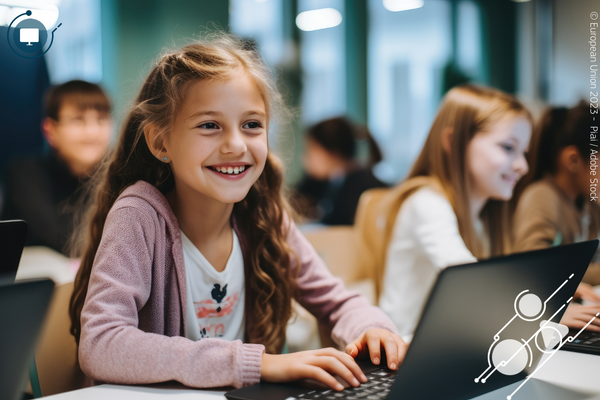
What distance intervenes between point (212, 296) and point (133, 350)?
1.09 ft

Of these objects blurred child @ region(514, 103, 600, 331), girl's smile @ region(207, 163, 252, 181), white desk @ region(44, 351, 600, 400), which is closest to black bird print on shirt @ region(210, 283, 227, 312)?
girl's smile @ region(207, 163, 252, 181)

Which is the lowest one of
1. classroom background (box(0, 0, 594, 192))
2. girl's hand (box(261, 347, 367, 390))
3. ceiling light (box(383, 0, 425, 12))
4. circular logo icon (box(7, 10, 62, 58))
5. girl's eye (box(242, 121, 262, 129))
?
girl's hand (box(261, 347, 367, 390))

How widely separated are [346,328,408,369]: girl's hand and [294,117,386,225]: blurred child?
231 centimetres

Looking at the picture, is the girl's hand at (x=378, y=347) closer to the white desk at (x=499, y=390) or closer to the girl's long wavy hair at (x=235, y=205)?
the white desk at (x=499, y=390)

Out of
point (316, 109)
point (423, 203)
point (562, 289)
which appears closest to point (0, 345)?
point (562, 289)

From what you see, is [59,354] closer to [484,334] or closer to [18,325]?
[18,325]

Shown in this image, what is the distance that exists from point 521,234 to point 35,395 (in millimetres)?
1590

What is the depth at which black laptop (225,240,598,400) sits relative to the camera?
0.55 meters

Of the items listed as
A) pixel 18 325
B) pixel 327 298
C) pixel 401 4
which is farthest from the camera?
pixel 401 4

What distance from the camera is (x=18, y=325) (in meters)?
0.48

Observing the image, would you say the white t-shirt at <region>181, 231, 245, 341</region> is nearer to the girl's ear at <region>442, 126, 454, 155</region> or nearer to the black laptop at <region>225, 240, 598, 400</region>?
the black laptop at <region>225, 240, 598, 400</region>

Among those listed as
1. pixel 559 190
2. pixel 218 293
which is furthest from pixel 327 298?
pixel 559 190

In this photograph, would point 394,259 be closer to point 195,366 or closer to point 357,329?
point 357,329

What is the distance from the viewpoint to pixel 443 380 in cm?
61
